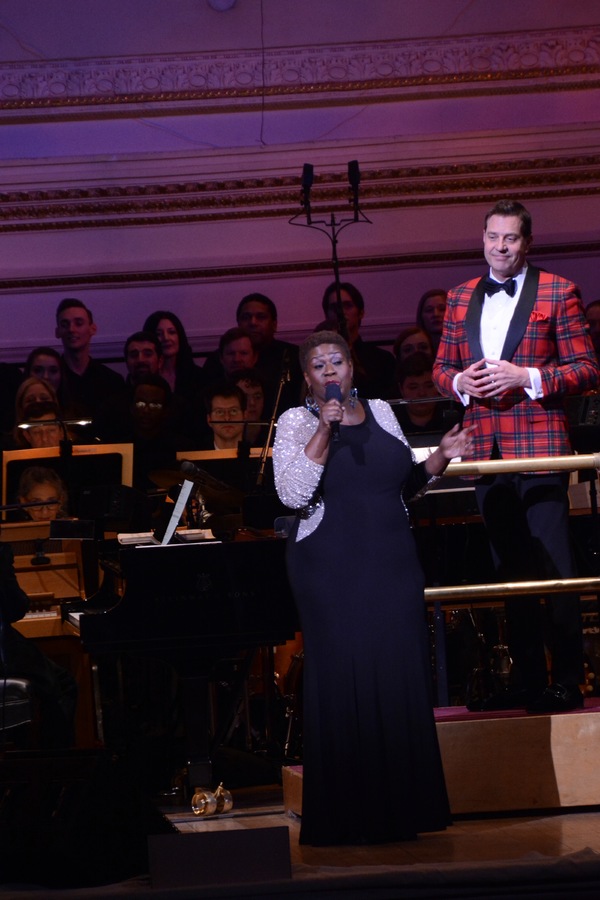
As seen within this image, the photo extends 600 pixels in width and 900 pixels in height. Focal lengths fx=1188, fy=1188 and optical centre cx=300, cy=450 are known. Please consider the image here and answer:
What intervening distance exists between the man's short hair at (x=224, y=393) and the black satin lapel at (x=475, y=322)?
2927 mm

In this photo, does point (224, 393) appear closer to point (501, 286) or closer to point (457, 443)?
point (501, 286)

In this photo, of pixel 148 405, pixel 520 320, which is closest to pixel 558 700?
pixel 520 320

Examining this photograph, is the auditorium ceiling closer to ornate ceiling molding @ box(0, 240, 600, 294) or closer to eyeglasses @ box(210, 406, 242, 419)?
ornate ceiling molding @ box(0, 240, 600, 294)

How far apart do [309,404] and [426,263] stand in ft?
16.6

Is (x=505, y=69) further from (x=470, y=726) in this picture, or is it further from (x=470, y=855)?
(x=470, y=855)

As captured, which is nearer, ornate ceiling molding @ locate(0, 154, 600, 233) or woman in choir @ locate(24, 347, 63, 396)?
woman in choir @ locate(24, 347, 63, 396)

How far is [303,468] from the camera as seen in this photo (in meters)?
3.16

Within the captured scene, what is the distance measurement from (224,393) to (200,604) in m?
2.50

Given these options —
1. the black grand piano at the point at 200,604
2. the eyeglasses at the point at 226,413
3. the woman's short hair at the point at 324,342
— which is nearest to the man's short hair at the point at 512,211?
the woman's short hair at the point at 324,342

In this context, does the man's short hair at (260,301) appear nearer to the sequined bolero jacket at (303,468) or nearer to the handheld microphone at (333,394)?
the sequined bolero jacket at (303,468)

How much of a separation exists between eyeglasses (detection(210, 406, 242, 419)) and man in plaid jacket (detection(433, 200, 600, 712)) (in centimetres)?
288

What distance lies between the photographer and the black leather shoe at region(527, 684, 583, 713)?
3500 mm

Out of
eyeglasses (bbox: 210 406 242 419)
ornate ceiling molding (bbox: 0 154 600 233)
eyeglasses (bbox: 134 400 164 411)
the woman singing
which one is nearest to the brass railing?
the woman singing

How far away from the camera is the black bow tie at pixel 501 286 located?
11.5 ft
